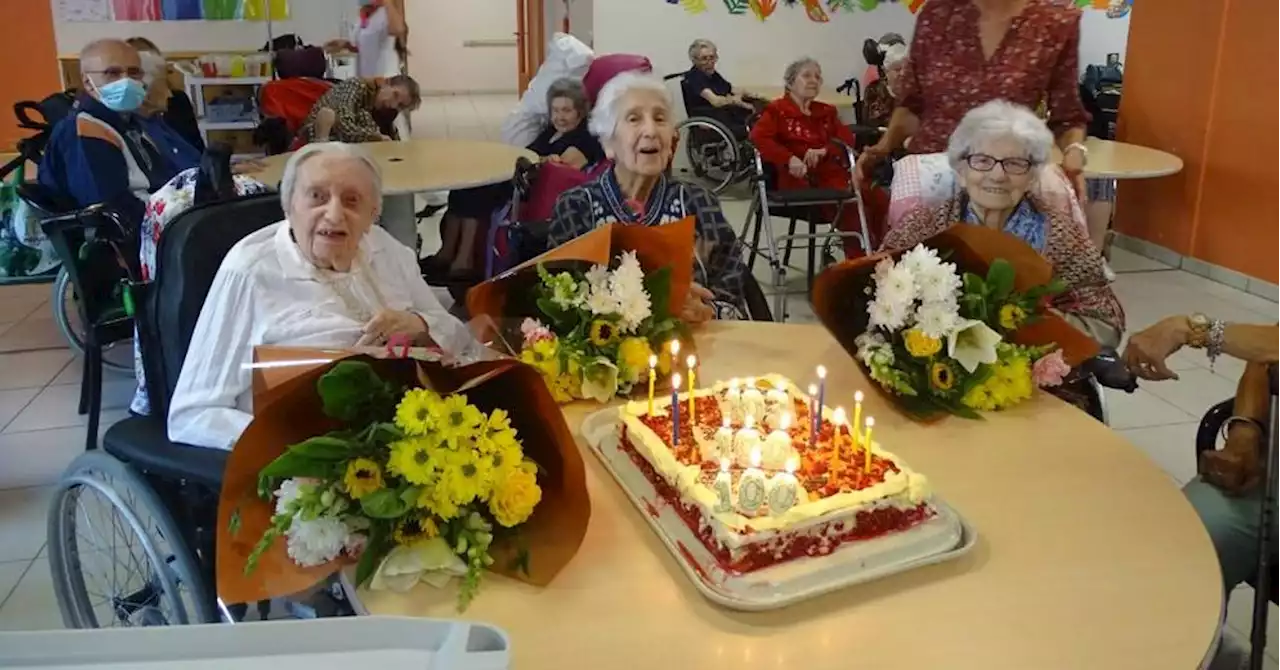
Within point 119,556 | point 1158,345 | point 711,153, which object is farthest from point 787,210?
point 119,556

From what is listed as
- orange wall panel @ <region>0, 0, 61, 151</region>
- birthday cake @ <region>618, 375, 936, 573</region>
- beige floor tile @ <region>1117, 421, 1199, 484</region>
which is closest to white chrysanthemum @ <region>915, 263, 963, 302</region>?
birthday cake @ <region>618, 375, 936, 573</region>

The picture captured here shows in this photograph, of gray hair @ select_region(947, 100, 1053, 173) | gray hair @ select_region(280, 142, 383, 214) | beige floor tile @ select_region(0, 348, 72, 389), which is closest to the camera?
gray hair @ select_region(280, 142, 383, 214)

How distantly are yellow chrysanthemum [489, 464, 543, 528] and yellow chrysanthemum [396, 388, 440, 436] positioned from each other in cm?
12

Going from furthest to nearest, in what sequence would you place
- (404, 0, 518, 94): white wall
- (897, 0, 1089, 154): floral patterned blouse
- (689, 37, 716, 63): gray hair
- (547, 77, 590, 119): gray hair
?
(404, 0, 518, 94): white wall < (689, 37, 716, 63): gray hair < (547, 77, 590, 119): gray hair < (897, 0, 1089, 154): floral patterned blouse

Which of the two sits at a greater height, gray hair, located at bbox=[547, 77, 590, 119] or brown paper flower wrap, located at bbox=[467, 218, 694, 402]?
gray hair, located at bbox=[547, 77, 590, 119]

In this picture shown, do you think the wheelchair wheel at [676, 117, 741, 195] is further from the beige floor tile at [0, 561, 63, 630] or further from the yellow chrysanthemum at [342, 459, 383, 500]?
the yellow chrysanthemum at [342, 459, 383, 500]

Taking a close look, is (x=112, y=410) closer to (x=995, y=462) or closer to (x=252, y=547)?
(x=252, y=547)

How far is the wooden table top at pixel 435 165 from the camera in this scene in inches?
151

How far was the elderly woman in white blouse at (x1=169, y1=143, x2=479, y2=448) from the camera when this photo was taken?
1.87 meters

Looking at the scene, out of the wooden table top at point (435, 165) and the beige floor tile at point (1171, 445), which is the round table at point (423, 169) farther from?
the beige floor tile at point (1171, 445)

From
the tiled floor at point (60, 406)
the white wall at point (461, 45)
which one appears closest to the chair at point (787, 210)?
the tiled floor at point (60, 406)

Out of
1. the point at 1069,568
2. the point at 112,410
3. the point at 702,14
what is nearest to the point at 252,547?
Result: the point at 1069,568

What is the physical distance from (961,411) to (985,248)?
0.28 meters

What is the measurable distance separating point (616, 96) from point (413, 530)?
1.53 metres
